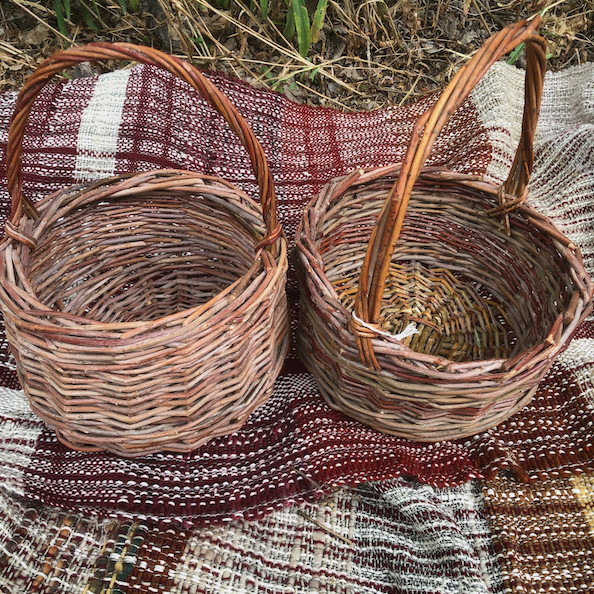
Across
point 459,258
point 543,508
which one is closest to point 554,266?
point 459,258

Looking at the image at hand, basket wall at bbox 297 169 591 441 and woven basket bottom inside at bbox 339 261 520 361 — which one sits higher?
basket wall at bbox 297 169 591 441

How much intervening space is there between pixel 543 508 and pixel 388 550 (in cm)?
22

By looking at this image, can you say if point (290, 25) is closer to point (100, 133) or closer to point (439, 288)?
point (100, 133)

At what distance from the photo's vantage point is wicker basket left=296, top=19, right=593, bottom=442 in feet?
2.23

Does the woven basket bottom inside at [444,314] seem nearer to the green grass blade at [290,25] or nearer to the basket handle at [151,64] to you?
the basket handle at [151,64]

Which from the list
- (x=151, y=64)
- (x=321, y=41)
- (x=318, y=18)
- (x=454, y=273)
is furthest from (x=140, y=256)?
(x=321, y=41)

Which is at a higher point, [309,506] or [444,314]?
[444,314]

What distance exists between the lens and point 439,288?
1062 millimetres

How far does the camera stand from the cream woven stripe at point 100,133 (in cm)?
120

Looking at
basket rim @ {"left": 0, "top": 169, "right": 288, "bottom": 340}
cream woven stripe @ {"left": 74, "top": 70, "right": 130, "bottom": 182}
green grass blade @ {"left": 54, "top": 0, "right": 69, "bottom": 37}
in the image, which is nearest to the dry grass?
green grass blade @ {"left": 54, "top": 0, "right": 69, "bottom": 37}

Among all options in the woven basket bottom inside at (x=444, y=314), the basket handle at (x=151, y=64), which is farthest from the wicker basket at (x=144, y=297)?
the woven basket bottom inside at (x=444, y=314)

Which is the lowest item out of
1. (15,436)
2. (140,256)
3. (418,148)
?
(15,436)

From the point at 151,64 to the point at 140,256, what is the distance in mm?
436

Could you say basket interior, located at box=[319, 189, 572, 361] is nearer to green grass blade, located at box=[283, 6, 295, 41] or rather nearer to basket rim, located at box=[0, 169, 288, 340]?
basket rim, located at box=[0, 169, 288, 340]
